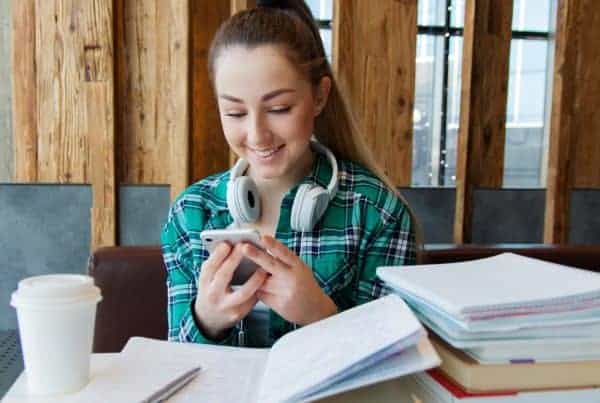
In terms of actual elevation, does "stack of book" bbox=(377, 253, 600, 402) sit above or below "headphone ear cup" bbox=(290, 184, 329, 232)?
below

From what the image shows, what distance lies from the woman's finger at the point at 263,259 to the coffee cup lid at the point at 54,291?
0.74 ft

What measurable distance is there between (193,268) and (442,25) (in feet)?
8.28

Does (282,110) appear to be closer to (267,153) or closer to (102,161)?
(267,153)

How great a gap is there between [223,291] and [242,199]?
0.31 m

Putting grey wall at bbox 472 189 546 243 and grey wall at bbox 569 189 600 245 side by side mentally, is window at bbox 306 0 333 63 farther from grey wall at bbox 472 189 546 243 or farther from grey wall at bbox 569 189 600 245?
grey wall at bbox 569 189 600 245

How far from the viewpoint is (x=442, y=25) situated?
3.05 metres

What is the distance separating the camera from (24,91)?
7.90 feet

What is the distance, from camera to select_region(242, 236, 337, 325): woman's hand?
72 centimetres

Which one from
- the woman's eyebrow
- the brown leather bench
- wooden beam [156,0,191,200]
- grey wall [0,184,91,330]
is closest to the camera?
the woman's eyebrow

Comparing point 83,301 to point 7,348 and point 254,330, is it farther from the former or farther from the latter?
point 7,348

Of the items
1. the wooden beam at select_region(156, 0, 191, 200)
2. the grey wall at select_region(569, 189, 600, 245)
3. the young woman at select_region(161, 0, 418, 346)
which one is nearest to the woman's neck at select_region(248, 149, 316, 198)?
the young woman at select_region(161, 0, 418, 346)

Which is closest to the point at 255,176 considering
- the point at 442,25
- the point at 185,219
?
the point at 185,219

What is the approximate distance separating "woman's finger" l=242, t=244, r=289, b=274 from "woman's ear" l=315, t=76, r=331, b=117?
1.68 feet

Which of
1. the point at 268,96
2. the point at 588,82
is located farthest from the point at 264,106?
the point at 588,82
